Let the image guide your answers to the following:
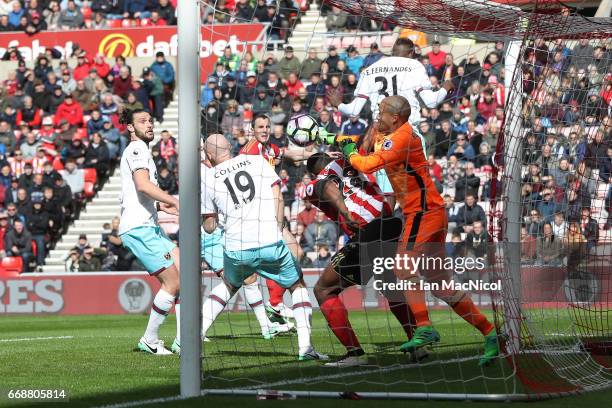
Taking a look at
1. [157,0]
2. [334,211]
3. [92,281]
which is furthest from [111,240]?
[334,211]

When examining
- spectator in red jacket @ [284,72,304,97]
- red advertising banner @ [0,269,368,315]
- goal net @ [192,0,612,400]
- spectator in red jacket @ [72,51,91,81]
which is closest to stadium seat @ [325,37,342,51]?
goal net @ [192,0,612,400]

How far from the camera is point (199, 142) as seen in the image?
7527 millimetres

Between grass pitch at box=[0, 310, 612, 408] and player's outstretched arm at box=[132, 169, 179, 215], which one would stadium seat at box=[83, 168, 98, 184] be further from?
player's outstretched arm at box=[132, 169, 179, 215]

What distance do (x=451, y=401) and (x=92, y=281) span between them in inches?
522

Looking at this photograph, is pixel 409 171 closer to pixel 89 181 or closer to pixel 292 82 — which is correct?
pixel 292 82

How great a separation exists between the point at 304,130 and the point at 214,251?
290cm

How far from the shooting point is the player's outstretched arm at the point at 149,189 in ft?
33.2

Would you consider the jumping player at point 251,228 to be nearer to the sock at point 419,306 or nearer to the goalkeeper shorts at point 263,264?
the goalkeeper shorts at point 263,264

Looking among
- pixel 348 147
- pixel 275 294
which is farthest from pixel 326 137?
pixel 275 294

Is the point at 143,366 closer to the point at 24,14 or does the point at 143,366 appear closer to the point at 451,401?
the point at 451,401

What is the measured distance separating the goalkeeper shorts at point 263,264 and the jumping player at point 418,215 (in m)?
1.16

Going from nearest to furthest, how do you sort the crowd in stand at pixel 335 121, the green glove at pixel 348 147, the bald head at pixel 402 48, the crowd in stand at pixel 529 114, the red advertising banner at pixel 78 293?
the green glove at pixel 348 147 → the crowd in stand at pixel 529 114 → the crowd in stand at pixel 335 121 → the bald head at pixel 402 48 → the red advertising banner at pixel 78 293

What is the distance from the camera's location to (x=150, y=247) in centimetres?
1062

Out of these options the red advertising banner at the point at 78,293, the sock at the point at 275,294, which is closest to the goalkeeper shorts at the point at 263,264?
the sock at the point at 275,294
